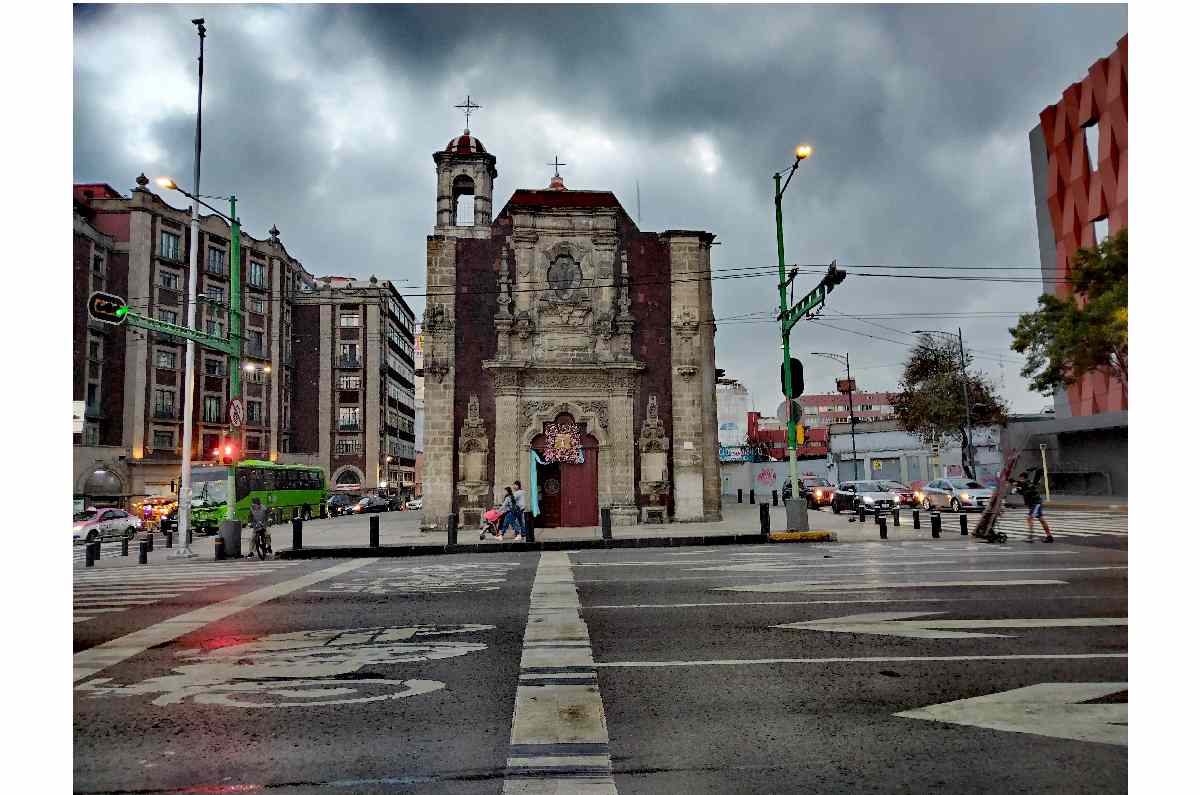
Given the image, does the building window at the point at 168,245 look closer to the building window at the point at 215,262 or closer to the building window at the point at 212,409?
the building window at the point at 215,262

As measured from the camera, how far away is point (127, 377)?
51156 mm

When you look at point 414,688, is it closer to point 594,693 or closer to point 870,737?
point 594,693

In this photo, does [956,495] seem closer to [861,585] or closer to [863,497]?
[863,497]

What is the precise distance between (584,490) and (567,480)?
75cm

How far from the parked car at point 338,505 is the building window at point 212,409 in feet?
44.4

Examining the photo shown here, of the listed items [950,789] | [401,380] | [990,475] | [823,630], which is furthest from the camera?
[401,380]

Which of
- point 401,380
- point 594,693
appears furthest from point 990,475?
point 401,380

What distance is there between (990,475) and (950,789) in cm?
5062

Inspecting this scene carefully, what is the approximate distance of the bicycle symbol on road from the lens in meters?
5.34

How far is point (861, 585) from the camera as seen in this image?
34.1 ft

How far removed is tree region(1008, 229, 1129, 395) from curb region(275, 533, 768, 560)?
1791 centimetres

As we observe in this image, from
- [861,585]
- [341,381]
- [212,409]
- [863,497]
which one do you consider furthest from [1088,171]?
[212,409]

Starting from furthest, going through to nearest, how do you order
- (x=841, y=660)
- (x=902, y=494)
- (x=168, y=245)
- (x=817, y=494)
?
1. (x=168, y=245)
2. (x=817, y=494)
3. (x=902, y=494)
4. (x=841, y=660)
